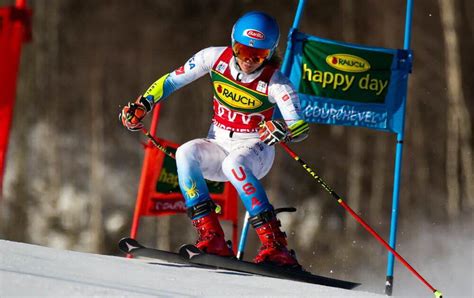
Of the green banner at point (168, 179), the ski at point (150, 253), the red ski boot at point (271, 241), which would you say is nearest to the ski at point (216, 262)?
the ski at point (150, 253)

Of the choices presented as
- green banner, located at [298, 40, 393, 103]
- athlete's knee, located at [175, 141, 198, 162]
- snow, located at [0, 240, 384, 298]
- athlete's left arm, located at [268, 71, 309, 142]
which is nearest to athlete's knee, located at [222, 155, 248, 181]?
athlete's knee, located at [175, 141, 198, 162]

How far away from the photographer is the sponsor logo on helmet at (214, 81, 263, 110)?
638 centimetres

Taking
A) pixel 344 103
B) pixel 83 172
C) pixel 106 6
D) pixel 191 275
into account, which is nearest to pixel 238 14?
pixel 106 6

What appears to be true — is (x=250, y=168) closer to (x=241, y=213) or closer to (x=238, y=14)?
(x=241, y=213)

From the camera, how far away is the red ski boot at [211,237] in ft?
20.1

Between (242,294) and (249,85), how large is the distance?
6.65 feet

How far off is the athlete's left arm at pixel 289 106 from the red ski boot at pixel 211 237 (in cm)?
71

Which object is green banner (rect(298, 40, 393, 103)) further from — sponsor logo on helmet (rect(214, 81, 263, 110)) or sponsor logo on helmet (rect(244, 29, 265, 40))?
sponsor logo on helmet (rect(244, 29, 265, 40))

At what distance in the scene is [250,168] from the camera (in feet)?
20.5

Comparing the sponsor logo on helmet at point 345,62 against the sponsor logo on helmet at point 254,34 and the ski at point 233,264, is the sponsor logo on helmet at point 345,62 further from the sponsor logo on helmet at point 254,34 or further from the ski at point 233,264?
the ski at point 233,264

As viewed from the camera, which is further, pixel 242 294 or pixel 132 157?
pixel 132 157

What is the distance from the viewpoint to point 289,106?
20.5 feet

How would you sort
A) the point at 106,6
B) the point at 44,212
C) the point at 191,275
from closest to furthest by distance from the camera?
the point at 191,275, the point at 44,212, the point at 106,6

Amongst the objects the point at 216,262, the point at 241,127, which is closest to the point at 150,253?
the point at 216,262
